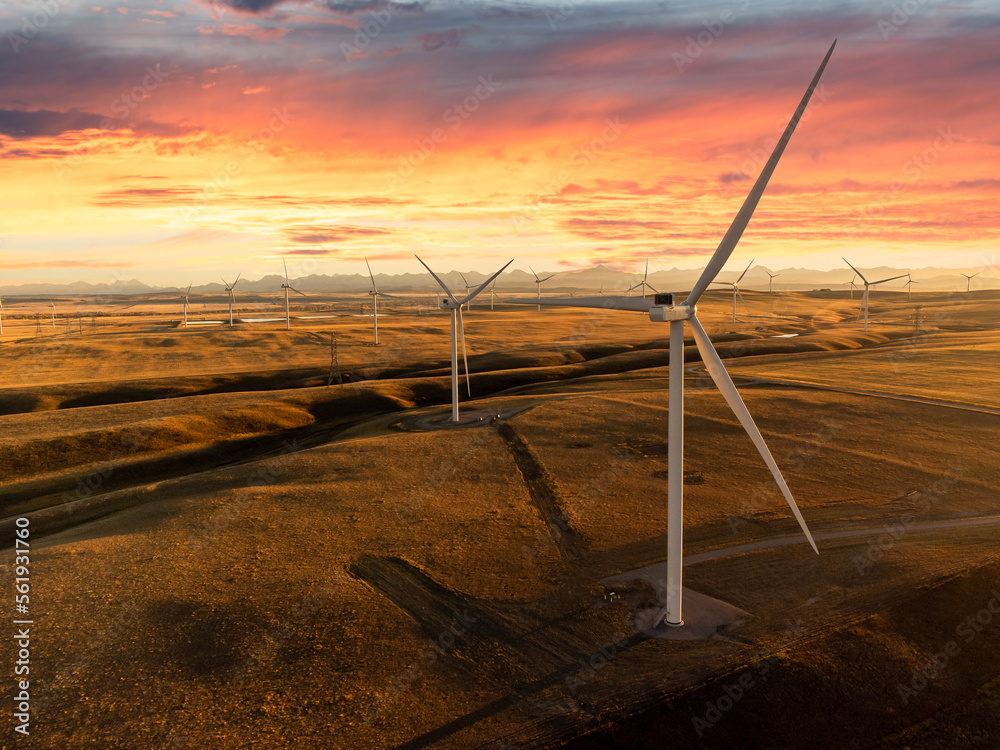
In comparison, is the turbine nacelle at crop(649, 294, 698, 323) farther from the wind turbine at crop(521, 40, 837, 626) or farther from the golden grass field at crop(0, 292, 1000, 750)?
the golden grass field at crop(0, 292, 1000, 750)

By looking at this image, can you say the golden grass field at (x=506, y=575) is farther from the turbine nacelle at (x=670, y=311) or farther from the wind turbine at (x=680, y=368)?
the turbine nacelle at (x=670, y=311)

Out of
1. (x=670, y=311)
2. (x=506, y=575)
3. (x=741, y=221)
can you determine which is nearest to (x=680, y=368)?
(x=670, y=311)

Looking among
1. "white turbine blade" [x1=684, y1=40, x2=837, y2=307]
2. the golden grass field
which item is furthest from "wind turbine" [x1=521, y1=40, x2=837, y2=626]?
the golden grass field

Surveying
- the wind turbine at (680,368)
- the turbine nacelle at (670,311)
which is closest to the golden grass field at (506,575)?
the wind turbine at (680,368)

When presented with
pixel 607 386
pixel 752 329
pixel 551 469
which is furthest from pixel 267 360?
pixel 752 329

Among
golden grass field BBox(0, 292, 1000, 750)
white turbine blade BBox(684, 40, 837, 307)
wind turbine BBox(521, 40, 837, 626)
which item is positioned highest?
white turbine blade BBox(684, 40, 837, 307)

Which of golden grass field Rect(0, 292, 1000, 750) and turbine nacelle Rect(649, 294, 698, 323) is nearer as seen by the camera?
golden grass field Rect(0, 292, 1000, 750)

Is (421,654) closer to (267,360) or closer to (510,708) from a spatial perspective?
(510,708)

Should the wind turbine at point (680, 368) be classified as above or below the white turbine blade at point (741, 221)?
below

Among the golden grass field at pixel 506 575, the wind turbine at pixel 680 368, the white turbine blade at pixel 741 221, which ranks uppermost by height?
the white turbine blade at pixel 741 221

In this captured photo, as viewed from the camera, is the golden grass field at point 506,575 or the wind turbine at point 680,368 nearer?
the golden grass field at point 506,575
